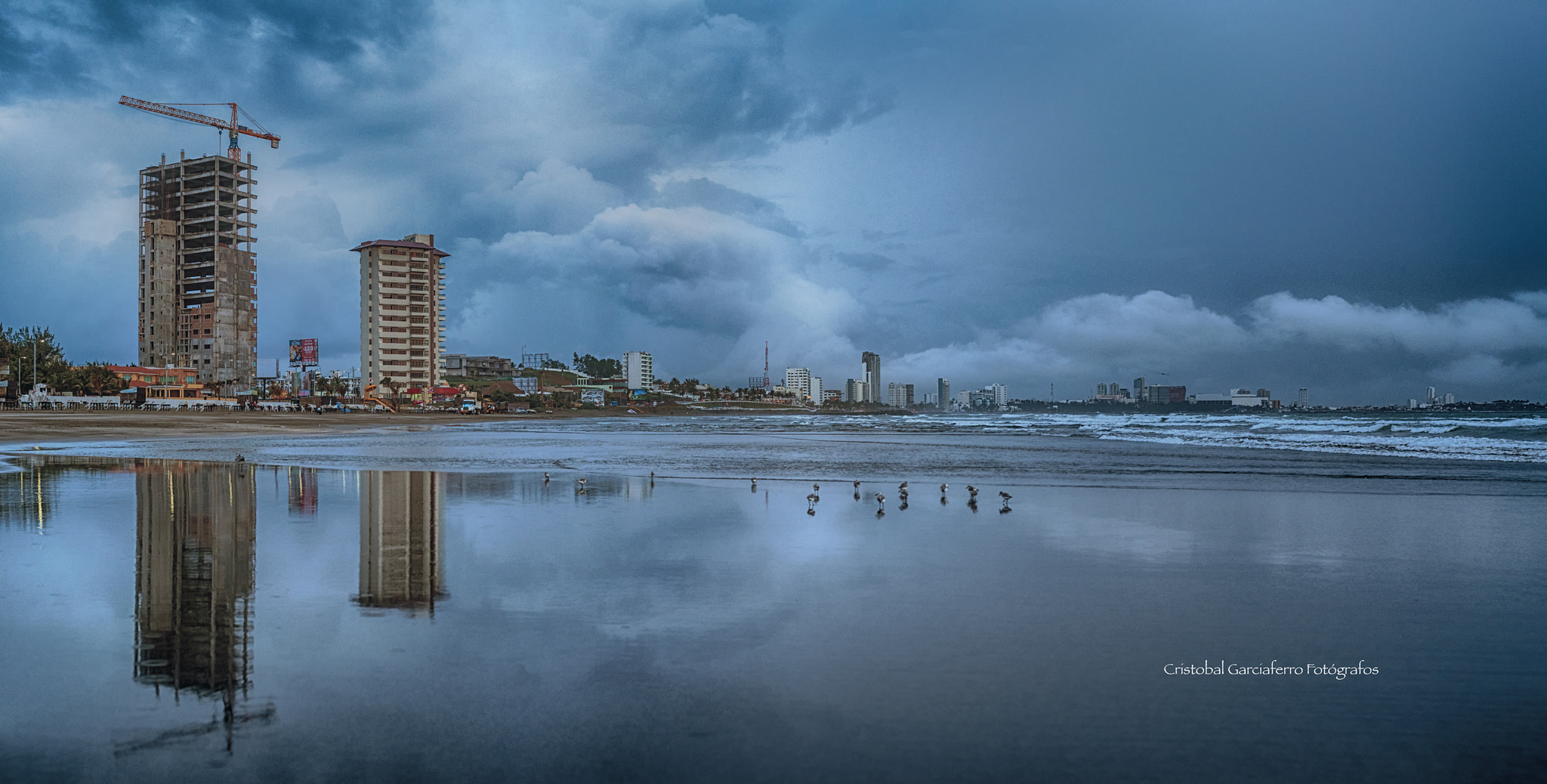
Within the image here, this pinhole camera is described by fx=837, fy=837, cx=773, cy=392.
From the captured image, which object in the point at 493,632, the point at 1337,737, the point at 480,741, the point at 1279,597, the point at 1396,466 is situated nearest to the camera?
the point at 480,741

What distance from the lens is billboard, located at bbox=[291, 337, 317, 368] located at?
133250 millimetres

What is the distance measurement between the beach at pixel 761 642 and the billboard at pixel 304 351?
441 ft

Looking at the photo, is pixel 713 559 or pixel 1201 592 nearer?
pixel 1201 592

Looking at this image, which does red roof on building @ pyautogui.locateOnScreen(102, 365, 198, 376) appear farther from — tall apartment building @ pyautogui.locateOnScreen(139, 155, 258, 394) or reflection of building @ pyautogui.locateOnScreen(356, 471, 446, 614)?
reflection of building @ pyautogui.locateOnScreen(356, 471, 446, 614)

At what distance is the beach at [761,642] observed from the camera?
451cm

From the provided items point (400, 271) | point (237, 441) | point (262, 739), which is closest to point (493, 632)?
point (262, 739)

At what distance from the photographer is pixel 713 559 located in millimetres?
9938

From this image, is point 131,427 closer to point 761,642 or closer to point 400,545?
point 400,545

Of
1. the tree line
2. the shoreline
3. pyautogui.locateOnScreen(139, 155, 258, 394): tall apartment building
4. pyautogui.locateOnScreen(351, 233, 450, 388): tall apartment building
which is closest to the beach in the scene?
the shoreline

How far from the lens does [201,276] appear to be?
150 meters

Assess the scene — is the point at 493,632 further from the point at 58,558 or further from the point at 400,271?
the point at 400,271

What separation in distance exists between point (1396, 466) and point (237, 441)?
44.0 meters

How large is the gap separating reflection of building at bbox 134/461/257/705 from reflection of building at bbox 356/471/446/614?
113 centimetres

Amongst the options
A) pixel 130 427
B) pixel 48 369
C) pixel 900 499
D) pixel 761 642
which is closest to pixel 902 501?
pixel 900 499
